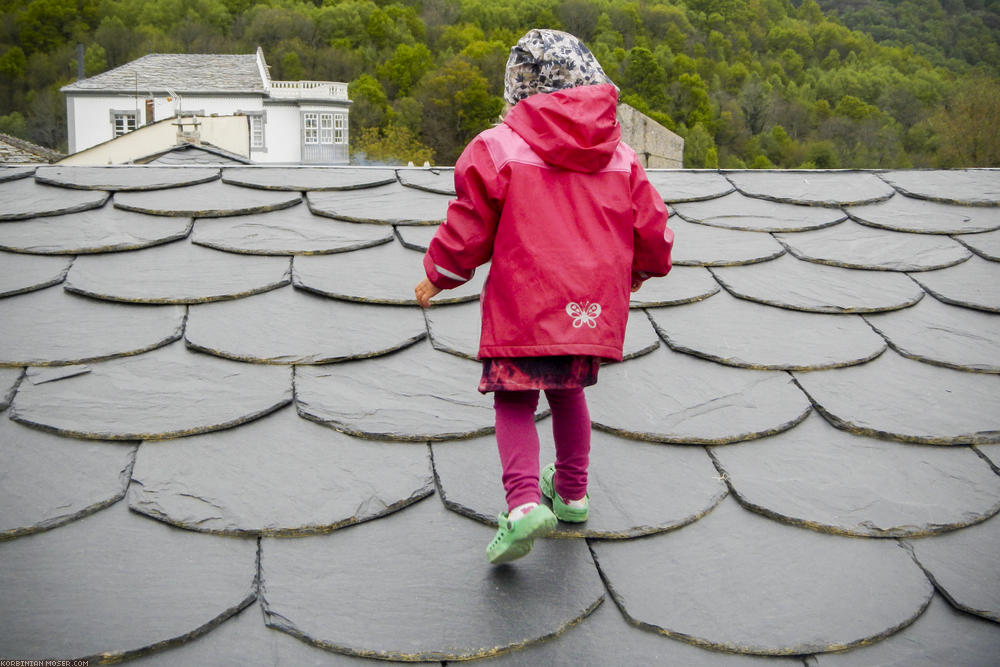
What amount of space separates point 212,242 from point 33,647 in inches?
44.2

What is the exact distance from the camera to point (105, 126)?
128 ft

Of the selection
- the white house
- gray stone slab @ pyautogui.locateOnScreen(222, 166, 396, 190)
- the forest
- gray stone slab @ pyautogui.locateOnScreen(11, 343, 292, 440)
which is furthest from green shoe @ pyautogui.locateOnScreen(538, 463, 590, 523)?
the forest

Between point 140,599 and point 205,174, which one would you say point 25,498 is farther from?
point 205,174

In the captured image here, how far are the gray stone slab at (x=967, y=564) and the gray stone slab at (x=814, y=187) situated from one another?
123cm

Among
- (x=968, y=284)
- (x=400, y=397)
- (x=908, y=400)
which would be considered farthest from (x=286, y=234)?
(x=968, y=284)

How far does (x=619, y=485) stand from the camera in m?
1.54

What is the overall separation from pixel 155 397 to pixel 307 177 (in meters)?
1.00

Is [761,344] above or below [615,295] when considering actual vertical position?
below

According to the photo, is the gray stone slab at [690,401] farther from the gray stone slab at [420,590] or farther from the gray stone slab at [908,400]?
the gray stone slab at [420,590]

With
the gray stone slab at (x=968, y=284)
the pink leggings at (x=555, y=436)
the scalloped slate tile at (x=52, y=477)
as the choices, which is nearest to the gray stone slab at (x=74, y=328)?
the scalloped slate tile at (x=52, y=477)

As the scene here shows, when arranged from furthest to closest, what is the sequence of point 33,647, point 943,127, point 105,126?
point 105,126 < point 943,127 < point 33,647

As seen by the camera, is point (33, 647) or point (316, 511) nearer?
point (33, 647)

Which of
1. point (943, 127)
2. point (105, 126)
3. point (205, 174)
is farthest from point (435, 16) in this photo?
point (205, 174)

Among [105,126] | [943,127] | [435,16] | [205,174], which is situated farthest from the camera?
[435,16]
